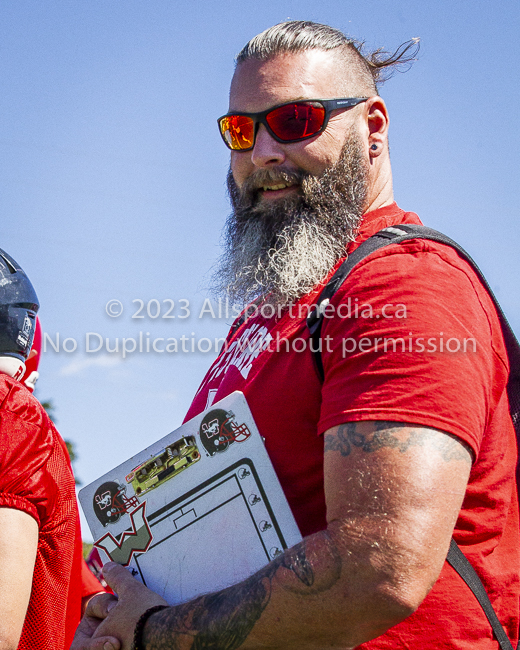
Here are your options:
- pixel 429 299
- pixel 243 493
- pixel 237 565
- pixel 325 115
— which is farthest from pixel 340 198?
pixel 237 565

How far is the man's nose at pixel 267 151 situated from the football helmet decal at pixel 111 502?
Answer: 126cm

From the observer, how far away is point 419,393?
61.0 inches

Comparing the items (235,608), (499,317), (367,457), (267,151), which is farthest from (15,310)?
(499,317)

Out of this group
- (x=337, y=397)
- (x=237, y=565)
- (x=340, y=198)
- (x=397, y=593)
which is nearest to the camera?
(x=397, y=593)

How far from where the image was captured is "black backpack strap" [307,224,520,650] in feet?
5.64

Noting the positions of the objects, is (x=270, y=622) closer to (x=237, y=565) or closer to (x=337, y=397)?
(x=237, y=565)

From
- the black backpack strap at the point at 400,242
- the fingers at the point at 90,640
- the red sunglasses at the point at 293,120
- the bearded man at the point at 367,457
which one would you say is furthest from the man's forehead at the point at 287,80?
the fingers at the point at 90,640

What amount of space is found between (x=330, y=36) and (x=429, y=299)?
5.13 ft

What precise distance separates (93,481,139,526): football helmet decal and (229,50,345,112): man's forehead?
147 cm

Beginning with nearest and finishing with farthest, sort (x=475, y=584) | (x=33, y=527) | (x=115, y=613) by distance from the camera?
1. (x=475, y=584)
2. (x=115, y=613)
3. (x=33, y=527)

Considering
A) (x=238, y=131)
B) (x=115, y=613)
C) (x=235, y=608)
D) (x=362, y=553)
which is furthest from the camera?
(x=238, y=131)

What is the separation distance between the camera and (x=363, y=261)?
6.06 ft

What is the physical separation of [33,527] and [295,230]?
4.34 feet

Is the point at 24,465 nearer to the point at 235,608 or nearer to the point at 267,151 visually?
the point at 235,608
